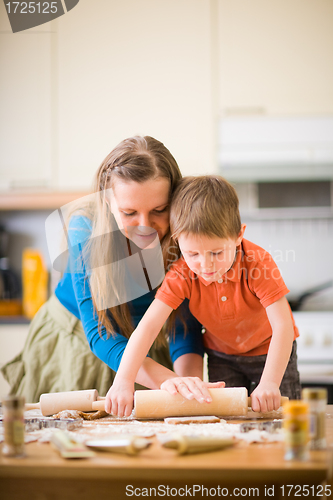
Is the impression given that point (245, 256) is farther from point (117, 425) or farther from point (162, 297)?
point (117, 425)

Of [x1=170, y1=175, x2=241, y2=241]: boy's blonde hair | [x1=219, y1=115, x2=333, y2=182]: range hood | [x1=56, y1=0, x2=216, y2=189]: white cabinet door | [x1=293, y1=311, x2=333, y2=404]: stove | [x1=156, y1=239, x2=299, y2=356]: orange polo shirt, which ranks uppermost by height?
[x1=56, y1=0, x2=216, y2=189]: white cabinet door

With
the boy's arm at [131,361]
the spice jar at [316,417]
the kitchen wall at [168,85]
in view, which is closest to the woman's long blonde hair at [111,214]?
the boy's arm at [131,361]

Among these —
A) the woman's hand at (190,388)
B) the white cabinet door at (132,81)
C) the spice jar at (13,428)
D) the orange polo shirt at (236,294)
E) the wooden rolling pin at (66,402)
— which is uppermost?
the white cabinet door at (132,81)

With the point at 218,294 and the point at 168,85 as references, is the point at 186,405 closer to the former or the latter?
the point at 218,294

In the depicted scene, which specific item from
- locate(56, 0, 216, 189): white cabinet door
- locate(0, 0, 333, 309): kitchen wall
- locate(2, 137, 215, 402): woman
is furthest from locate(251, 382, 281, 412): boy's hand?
locate(56, 0, 216, 189): white cabinet door

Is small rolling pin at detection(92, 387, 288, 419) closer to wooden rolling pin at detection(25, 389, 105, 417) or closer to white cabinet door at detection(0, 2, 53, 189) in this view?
wooden rolling pin at detection(25, 389, 105, 417)

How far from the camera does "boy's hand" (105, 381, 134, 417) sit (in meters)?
0.84

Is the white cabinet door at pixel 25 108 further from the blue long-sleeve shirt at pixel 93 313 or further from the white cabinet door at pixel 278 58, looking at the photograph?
the blue long-sleeve shirt at pixel 93 313

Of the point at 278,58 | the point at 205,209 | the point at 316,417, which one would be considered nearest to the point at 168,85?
the point at 278,58

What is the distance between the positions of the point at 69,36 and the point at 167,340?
5.69 feet

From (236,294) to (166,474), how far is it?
575 mm

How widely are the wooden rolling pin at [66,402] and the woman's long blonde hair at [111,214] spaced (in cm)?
18

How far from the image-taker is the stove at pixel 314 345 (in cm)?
193

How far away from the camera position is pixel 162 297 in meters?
0.99
